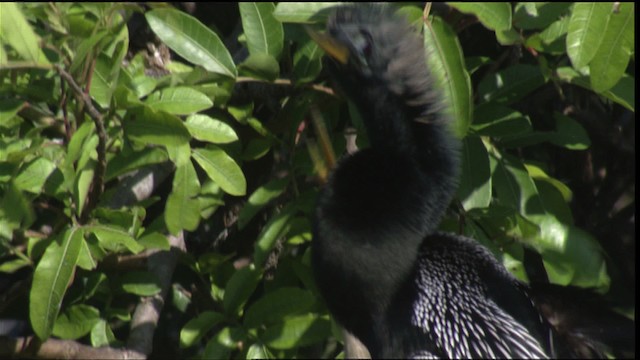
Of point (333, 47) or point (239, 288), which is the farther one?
point (239, 288)

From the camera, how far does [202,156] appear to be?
2.08m

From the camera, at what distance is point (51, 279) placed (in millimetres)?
1986

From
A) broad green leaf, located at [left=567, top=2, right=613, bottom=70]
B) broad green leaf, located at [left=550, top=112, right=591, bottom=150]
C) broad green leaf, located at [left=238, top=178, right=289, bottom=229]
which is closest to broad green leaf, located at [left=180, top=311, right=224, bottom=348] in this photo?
broad green leaf, located at [left=238, top=178, right=289, bottom=229]

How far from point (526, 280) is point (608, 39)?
2.02 ft

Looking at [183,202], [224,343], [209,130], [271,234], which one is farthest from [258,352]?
[209,130]

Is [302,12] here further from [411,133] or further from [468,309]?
[468,309]

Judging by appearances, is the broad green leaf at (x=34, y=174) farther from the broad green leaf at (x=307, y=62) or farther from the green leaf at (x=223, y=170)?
the broad green leaf at (x=307, y=62)

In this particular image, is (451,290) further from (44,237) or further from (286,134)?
(44,237)

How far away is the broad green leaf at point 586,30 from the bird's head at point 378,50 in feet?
0.84

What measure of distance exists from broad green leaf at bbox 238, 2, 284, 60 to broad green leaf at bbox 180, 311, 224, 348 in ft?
1.88

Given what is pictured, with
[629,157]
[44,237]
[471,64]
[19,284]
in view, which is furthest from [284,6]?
[629,157]

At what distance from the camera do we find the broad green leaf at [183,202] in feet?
6.69

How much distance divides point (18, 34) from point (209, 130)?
1.30 ft

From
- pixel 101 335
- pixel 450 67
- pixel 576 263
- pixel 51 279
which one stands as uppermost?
pixel 450 67
